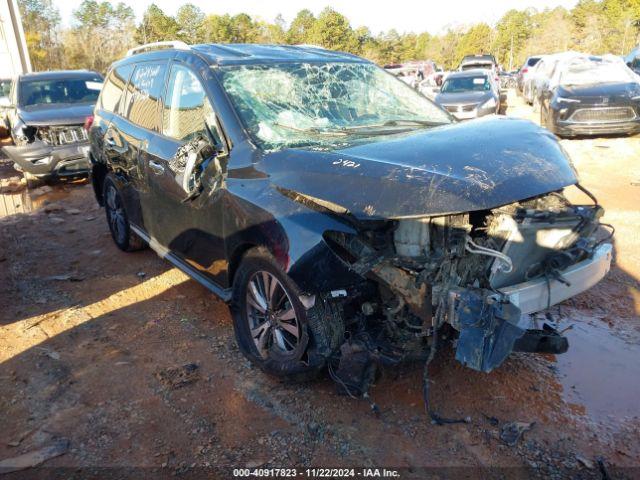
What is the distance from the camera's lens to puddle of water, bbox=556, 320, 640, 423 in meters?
3.00

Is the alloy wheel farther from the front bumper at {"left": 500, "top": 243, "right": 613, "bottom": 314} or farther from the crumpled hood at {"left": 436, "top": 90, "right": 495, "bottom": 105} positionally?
the crumpled hood at {"left": 436, "top": 90, "right": 495, "bottom": 105}

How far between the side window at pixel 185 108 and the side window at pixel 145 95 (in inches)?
7.7

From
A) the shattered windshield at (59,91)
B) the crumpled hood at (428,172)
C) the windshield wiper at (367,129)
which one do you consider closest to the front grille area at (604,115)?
the windshield wiper at (367,129)

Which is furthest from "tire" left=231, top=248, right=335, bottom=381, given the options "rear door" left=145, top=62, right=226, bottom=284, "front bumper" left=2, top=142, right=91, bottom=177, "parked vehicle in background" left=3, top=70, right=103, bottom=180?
"front bumper" left=2, top=142, right=91, bottom=177

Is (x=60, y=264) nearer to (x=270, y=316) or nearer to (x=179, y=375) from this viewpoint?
(x=179, y=375)

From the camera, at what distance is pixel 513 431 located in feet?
9.17

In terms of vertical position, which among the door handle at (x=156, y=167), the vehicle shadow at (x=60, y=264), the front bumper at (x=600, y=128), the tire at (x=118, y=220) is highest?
the door handle at (x=156, y=167)

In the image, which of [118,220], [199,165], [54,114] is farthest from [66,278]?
[54,114]

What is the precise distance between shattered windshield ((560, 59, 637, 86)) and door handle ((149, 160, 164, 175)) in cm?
969

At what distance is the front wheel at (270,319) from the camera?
3.00 meters

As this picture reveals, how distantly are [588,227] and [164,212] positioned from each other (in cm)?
304

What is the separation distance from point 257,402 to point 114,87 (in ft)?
12.7

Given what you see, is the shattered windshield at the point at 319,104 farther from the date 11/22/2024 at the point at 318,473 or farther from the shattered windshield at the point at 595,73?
the shattered windshield at the point at 595,73

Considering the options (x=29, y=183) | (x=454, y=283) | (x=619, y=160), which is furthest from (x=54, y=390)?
(x=619, y=160)
